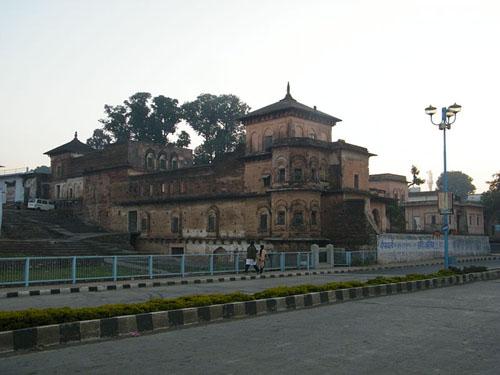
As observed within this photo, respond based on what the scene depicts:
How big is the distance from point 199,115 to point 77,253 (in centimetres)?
3807

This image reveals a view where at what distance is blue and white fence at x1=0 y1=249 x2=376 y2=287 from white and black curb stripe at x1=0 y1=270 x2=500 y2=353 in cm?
814

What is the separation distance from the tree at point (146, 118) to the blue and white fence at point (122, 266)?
45989mm

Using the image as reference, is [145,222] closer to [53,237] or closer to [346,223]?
[53,237]

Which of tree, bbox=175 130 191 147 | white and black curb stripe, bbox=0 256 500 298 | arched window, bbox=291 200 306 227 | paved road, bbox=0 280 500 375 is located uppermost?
tree, bbox=175 130 191 147

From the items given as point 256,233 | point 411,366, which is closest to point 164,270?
point 411,366

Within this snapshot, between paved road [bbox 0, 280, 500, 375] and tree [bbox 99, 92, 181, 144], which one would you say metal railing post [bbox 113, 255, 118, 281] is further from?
tree [bbox 99, 92, 181, 144]

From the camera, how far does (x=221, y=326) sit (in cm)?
929

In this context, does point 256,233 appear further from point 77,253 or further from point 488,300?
point 488,300

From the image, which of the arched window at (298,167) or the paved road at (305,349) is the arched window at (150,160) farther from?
the paved road at (305,349)

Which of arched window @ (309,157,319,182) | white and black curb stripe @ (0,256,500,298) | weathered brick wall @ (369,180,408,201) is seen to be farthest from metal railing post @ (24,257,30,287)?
weathered brick wall @ (369,180,408,201)

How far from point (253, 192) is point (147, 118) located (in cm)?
3527

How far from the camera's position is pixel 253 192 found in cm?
3791

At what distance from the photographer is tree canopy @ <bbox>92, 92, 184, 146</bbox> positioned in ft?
224

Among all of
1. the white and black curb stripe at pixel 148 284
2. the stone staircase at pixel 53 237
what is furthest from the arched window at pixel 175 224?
the white and black curb stripe at pixel 148 284
